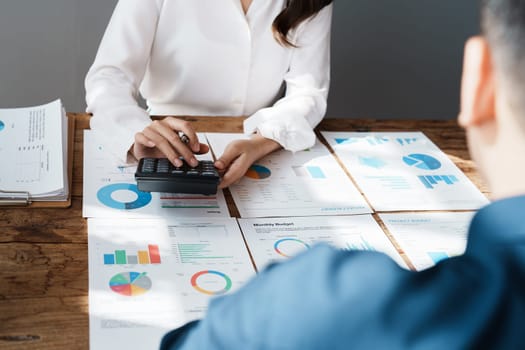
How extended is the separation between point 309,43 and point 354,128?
25cm

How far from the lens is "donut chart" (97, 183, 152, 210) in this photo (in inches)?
44.5

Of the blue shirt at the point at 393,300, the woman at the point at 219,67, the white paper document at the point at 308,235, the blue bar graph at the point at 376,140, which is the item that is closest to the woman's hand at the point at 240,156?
the woman at the point at 219,67

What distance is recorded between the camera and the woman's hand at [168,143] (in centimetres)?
120

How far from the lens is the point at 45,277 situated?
37.2 inches

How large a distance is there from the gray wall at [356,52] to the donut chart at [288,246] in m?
1.35

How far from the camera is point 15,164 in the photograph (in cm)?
119

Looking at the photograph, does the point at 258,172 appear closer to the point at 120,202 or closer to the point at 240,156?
the point at 240,156

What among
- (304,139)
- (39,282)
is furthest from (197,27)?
(39,282)

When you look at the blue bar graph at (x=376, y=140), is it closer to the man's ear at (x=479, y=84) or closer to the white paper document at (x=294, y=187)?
the white paper document at (x=294, y=187)

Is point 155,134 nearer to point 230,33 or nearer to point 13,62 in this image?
point 230,33

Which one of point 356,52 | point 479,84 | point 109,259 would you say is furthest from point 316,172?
point 356,52

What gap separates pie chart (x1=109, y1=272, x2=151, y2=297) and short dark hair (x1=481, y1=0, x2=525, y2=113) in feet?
1.93

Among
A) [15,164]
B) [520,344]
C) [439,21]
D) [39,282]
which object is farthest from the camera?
[439,21]

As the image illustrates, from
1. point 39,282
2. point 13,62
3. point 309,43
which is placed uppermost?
point 309,43
